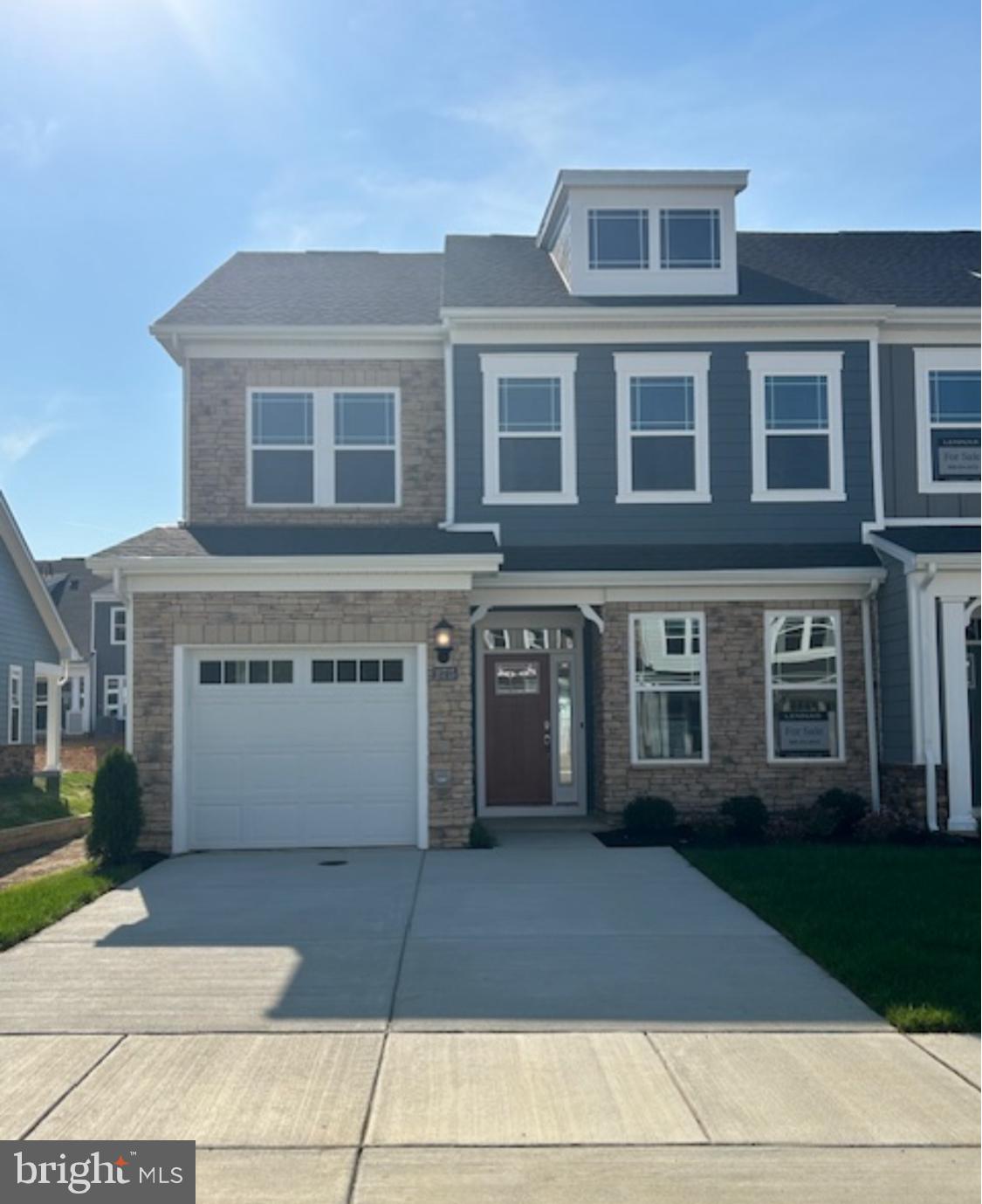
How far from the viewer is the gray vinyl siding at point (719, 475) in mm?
15984

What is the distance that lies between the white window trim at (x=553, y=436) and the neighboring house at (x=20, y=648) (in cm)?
1084

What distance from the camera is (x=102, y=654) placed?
44125 millimetres

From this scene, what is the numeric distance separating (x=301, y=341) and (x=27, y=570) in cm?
1017

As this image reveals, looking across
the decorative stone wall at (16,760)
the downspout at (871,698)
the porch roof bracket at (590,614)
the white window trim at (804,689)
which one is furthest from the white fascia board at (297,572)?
the decorative stone wall at (16,760)

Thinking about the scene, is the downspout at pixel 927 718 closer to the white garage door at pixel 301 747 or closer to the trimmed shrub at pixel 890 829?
the trimmed shrub at pixel 890 829

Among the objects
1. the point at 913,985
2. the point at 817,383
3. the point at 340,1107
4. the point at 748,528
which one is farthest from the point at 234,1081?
the point at 817,383

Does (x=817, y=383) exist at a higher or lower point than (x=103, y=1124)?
higher

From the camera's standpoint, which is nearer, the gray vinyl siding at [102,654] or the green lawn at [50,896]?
the green lawn at [50,896]

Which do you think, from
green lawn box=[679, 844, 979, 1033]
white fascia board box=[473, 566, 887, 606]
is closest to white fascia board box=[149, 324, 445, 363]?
white fascia board box=[473, 566, 887, 606]

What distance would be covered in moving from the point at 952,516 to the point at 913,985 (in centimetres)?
1016

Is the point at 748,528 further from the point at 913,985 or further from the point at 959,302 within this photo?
the point at 913,985

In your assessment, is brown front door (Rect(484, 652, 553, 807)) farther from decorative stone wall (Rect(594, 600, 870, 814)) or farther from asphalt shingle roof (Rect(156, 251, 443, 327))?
asphalt shingle roof (Rect(156, 251, 443, 327))

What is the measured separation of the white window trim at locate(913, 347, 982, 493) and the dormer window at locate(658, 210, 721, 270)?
3047 millimetres

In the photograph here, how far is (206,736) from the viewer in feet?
46.5
